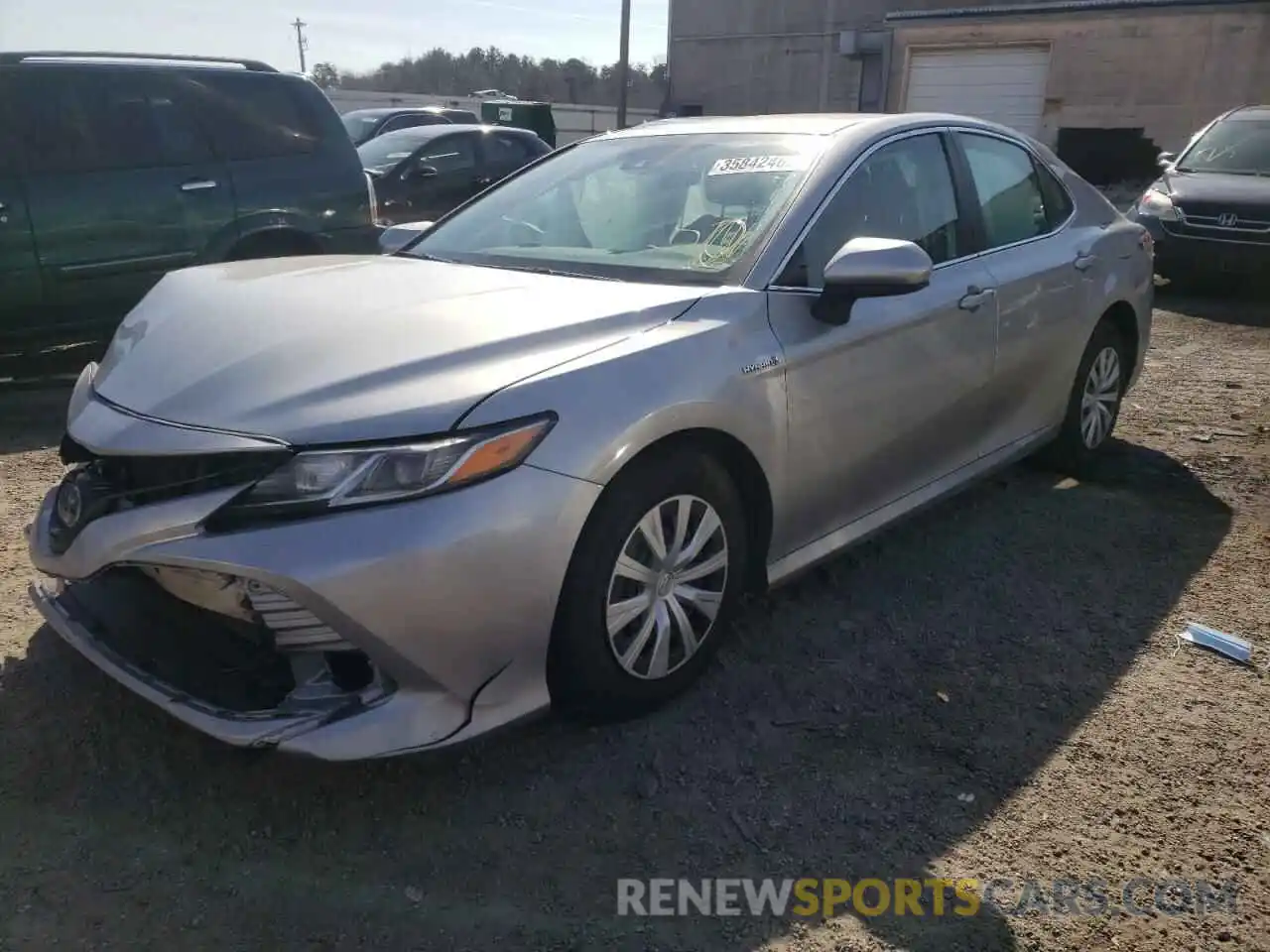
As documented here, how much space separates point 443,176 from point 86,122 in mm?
5182

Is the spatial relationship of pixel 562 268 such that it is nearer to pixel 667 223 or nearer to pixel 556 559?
pixel 667 223

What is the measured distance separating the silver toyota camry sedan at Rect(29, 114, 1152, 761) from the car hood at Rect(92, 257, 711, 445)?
1 cm

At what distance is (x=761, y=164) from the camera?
132 inches

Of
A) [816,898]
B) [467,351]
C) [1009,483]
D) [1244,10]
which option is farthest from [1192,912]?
[1244,10]

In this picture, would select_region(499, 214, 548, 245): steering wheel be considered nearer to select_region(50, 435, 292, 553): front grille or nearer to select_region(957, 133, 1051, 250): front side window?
select_region(50, 435, 292, 553): front grille

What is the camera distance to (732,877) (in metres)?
2.29

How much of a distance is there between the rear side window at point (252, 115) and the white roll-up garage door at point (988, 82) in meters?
18.2

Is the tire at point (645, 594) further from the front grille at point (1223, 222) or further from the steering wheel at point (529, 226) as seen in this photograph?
the front grille at point (1223, 222)

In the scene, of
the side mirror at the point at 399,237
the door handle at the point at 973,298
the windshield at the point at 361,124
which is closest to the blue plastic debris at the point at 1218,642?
the door handle at the point at 973,298

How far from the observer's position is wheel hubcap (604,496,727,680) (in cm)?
261

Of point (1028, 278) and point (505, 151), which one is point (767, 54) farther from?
point (1028, 278)

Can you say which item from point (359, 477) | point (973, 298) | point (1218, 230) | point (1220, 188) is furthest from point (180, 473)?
point (1220, 188)

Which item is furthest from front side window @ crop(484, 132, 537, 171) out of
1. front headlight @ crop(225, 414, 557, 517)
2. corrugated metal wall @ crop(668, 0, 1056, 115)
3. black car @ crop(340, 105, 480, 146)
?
corrugated metal wall @ crop(668, 0, 1056, 115)

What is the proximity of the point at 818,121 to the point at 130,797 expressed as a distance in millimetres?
2967
